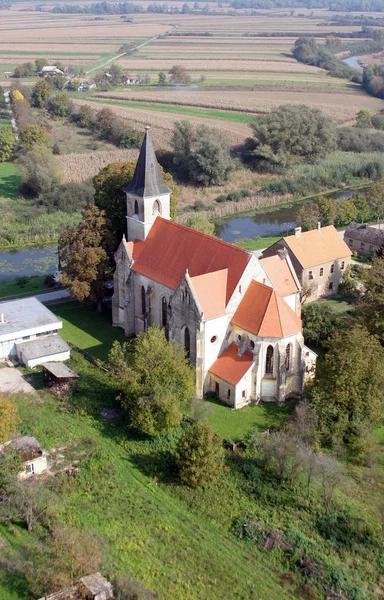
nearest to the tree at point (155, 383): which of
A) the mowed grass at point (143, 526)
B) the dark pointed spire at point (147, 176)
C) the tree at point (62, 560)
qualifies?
the mowed grass at point (143, 526)

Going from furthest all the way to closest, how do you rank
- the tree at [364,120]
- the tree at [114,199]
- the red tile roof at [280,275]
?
the tree at [364,120] < the tree at [114,199] < the red tile roof at [280,275]

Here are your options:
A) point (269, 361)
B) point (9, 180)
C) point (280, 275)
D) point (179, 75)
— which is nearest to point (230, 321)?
point (269, 361)

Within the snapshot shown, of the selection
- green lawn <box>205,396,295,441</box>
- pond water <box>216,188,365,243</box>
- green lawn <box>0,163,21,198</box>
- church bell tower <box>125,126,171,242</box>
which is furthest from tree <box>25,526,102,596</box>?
green lawn <box>0,163,21,198</box>

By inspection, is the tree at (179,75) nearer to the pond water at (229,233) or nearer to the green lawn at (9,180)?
the green lawn at (9,180)

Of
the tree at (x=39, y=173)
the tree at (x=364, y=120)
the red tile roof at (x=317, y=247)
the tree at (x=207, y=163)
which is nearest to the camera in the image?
the red tile roof at (x=317, y=247)

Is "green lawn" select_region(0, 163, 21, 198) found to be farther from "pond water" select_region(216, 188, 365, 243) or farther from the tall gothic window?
the tall gothic window

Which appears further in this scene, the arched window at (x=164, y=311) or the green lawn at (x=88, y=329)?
the green lawn at (x=88, y=329)

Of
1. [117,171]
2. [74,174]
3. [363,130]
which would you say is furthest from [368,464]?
[363,130]

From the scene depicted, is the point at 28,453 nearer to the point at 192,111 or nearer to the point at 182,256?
the point at 182,256
